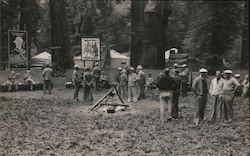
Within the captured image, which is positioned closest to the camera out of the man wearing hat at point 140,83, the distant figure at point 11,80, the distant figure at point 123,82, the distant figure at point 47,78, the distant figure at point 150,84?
the distant figure at point 11,80

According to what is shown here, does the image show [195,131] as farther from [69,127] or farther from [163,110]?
[69,127]

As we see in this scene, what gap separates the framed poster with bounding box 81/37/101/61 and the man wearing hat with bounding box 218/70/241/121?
5.75 meters

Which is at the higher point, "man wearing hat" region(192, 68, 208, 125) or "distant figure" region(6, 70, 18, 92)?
"distant figure" region(6, 70, 18, 92)

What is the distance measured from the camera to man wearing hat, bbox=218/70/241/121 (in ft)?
55.5

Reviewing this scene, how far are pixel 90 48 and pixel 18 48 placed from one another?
370cm

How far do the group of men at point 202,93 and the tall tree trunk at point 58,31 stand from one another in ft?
19.7

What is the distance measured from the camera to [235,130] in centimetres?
1543

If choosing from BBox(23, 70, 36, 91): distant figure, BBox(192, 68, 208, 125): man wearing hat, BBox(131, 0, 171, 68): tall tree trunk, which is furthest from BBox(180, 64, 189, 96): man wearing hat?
BBox(23, 70, 36, 91): distant figure

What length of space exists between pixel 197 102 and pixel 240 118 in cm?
311

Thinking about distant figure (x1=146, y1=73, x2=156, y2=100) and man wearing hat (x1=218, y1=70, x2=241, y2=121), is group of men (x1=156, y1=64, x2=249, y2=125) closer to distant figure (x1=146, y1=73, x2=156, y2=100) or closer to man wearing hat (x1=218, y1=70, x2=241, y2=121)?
man wearing hat (x1=218, y1=70, x2=241, y2=121)

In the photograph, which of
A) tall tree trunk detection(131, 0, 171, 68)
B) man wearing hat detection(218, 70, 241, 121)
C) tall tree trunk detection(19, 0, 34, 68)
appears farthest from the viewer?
tall tree trunk detection(131, 0, 171, 68)

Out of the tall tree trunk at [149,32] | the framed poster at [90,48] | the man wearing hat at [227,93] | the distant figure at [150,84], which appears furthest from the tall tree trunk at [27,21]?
the distant figure at [150,84]

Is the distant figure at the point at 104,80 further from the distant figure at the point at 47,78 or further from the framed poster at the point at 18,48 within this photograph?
the framed poster at the point at 18,48

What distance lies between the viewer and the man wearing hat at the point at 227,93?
666 inches
